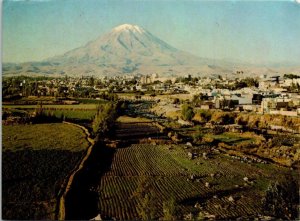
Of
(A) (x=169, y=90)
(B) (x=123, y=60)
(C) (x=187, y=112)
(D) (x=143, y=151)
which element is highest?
(B) (x=123, y=60)

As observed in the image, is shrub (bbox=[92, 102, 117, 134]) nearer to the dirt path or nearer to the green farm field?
the green farm field

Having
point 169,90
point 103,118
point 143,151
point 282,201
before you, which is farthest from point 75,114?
point 282,201

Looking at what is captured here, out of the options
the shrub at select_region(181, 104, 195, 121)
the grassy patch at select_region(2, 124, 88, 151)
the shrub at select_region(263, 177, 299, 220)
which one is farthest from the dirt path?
the shrub at select_region(181, 104, 195, 121)

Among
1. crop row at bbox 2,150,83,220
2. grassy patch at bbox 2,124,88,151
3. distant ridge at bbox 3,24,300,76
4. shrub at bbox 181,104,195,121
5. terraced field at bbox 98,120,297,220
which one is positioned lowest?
terraced field at bbox 98,120,297,220

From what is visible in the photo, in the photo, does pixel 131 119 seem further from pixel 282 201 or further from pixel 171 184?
pixel 282 201

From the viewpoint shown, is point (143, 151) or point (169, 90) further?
point (169, 90)

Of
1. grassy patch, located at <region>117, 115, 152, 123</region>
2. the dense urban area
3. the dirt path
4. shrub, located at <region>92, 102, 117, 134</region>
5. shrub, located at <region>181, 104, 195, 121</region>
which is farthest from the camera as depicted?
shrub, located at <region>181, 104, 195, 121</region>
